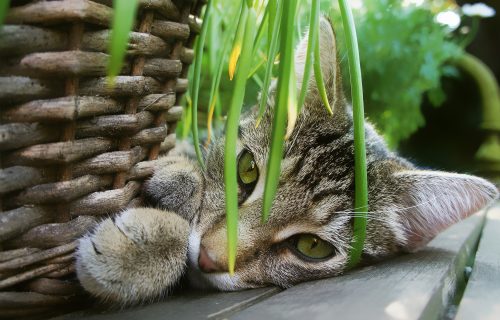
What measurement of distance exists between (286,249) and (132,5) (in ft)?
2.06

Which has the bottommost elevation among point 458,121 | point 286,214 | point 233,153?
point 286,214

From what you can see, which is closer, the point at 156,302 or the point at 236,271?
the point at 156,302

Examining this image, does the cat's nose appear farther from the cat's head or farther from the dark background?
the dark background

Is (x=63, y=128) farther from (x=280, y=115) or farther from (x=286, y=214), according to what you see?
(x=286, y=214)

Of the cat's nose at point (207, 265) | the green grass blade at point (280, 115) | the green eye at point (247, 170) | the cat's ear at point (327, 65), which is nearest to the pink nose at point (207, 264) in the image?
the cat's nose at point (207, 265)

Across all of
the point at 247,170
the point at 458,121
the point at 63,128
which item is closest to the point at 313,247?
the point at 247,170

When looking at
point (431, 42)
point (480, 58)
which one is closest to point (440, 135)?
point (480, 58)

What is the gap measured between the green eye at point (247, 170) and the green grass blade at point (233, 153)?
429 millimetres

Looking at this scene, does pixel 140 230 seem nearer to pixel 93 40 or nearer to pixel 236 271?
pixel 236 271

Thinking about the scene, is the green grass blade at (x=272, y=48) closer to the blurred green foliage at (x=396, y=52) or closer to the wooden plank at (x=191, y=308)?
the wooden plank at (x=191, y=308)

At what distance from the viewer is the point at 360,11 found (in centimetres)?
220

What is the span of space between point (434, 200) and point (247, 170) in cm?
40

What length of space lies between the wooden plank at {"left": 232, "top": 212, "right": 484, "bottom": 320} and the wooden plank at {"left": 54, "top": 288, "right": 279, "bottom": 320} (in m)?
0.04

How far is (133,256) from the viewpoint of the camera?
0.78m
